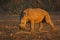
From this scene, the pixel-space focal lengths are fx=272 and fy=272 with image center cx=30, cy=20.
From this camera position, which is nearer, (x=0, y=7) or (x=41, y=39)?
(x=41, y=39)

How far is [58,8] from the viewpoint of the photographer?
108ft

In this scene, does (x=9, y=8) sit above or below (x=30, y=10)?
below

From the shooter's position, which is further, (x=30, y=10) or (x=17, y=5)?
(x=17, y=5)

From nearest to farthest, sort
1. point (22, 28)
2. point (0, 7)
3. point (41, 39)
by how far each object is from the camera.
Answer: point (41, 39), point (22, 28), point (0, 7)

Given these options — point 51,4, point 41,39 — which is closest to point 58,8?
point 51,4

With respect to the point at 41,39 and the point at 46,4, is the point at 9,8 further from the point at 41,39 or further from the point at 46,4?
the point at 41,39

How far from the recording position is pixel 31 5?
34.4m

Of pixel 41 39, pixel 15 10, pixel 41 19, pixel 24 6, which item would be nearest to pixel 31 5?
pixel 24 6

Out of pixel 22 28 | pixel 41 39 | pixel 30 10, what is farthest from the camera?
pixel 30 10

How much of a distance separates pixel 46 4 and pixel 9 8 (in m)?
5.26

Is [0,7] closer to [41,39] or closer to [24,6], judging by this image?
[24,6]

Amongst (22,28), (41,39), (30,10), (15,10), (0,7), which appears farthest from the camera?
(0,7)

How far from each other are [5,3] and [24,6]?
3.19m

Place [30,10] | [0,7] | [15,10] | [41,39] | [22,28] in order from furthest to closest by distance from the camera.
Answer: [0,7] → [15,10] → [30,10] → [22,28] → [41,39]
